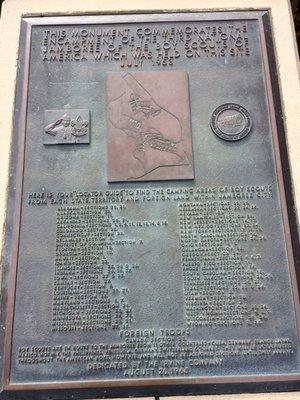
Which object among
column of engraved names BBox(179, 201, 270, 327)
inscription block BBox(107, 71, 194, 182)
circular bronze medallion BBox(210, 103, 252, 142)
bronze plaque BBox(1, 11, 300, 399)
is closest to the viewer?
bronze plaque BBox(1, 11, 300, 399)

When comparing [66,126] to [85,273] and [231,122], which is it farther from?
[231,122]

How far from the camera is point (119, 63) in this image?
376 cm

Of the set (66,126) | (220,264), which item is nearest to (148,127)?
(66,126)

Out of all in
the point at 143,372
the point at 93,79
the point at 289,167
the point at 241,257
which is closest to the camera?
the point at 143,372

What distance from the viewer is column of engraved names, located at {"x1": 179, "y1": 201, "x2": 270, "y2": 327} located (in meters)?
3.09

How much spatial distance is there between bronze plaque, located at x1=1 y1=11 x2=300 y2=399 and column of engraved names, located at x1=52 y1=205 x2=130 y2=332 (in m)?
0.01

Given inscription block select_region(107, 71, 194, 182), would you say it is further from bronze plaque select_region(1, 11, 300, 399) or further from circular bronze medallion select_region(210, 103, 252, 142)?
circular bronze medallion select_region(210, 103, 252, 142)

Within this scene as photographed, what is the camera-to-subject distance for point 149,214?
334 cm

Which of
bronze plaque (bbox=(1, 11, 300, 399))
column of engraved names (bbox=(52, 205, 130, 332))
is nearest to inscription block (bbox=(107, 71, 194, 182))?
bronze plaque (bbox=(1, 11, 300, 399))

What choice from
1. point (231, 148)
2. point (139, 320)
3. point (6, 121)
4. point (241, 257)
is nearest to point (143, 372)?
point (139, 320)

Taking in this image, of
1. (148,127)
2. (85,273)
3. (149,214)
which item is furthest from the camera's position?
(148,127)

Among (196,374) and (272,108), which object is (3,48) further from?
(196,374)

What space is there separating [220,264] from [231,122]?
125 cm

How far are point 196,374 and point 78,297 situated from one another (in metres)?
1.04
